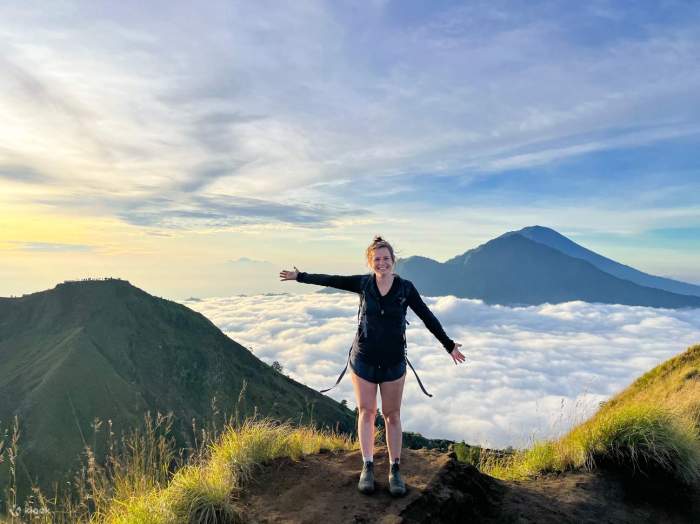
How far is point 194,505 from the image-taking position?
492cm

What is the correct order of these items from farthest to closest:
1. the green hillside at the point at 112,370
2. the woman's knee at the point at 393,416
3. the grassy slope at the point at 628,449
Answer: the green hillside at the point at 112,370
the grassy slope at the point at 628,449
the woman's knee at the point at 393,416

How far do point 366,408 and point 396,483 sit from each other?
855 mm

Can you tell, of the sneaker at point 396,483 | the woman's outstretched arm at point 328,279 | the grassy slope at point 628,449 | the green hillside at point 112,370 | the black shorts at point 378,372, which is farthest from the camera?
the green hillside at point 112,370

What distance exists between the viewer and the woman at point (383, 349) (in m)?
5.38

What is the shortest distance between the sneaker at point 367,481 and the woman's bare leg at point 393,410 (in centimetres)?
27

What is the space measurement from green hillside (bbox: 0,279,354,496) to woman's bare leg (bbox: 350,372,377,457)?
193ft

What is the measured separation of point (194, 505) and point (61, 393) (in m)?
71.2

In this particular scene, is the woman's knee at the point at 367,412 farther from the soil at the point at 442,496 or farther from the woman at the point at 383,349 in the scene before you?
the soil at the point at 442,496

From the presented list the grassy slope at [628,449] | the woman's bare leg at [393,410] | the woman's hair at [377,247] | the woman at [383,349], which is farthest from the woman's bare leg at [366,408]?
the grassy slope at [628,449]

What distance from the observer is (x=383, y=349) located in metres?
5.38

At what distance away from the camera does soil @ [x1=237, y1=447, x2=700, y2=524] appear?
202 inches

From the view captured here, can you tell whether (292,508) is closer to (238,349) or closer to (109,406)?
(109,406)

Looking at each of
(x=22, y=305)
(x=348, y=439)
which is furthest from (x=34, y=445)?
(x=348, y=439)

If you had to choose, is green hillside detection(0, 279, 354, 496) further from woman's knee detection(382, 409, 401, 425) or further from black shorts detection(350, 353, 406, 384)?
black shorts detection(350, 353, 406, 384)
